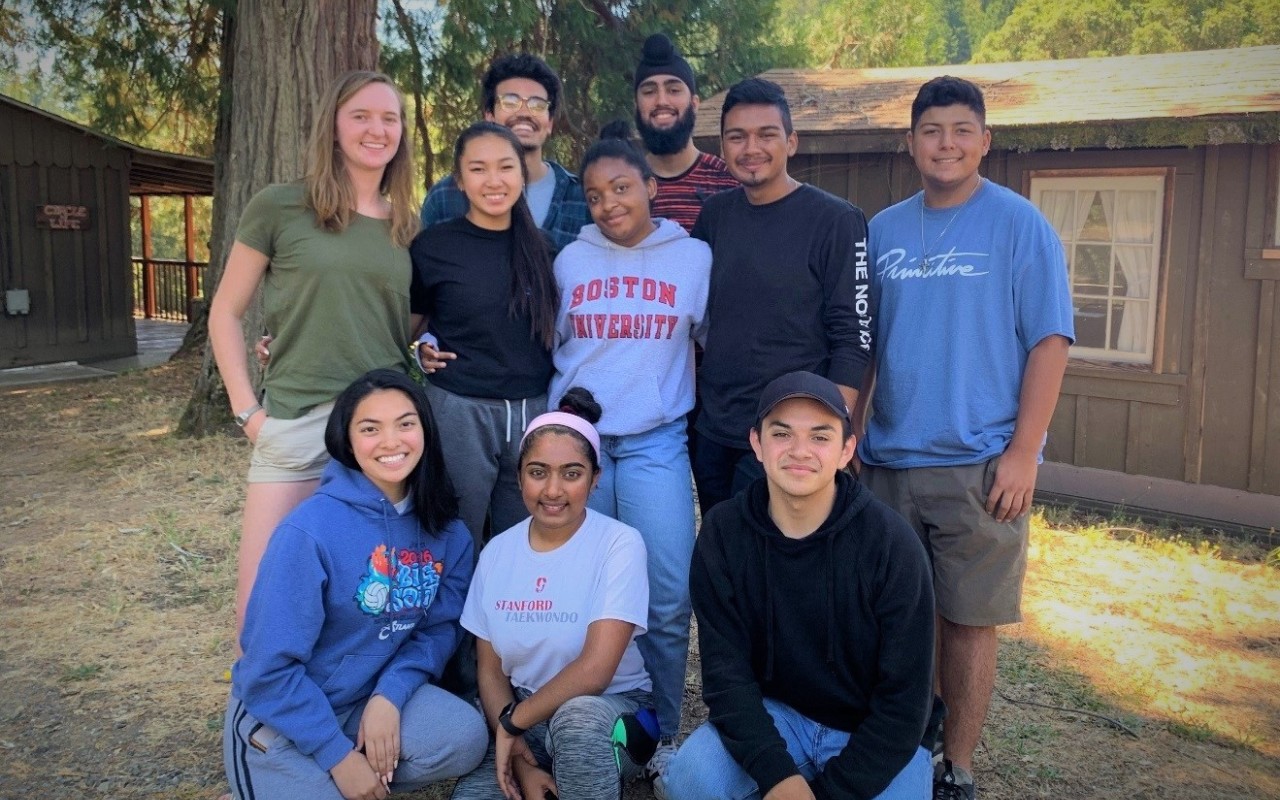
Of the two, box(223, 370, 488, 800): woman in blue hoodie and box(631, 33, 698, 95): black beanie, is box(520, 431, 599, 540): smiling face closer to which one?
box(223, 370, 488, 800): woman in blue hoodie

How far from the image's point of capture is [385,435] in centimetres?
288

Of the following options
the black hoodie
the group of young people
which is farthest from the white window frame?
the black hoodie

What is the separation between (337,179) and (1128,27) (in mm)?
40379

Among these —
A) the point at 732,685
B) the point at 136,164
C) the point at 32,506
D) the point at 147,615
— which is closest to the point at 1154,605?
the point at 732,685

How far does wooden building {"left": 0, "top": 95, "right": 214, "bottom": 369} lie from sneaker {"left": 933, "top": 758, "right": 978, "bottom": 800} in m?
12.1

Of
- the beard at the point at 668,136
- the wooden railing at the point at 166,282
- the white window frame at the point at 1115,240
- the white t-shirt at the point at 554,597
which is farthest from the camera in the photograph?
the wooden railing at the point at 166,282

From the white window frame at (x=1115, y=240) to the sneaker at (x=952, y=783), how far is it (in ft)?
16.3

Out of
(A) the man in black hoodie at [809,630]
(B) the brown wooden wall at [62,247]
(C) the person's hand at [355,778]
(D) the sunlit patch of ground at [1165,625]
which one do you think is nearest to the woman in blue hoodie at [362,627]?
(C) the person's hand at [355,778]

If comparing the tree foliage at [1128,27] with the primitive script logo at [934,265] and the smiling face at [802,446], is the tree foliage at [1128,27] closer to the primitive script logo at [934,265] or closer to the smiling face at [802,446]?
the primitive script logo at [934,265]

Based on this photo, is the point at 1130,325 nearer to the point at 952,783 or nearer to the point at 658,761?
the point at 952,783

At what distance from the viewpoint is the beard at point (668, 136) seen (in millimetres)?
4129

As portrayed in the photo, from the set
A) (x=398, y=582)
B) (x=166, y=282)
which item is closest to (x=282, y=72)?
(x=398, y=582)

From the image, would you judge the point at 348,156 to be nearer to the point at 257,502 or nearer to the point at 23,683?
the point at 257,502

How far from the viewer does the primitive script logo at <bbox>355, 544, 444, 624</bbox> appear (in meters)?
2.89
